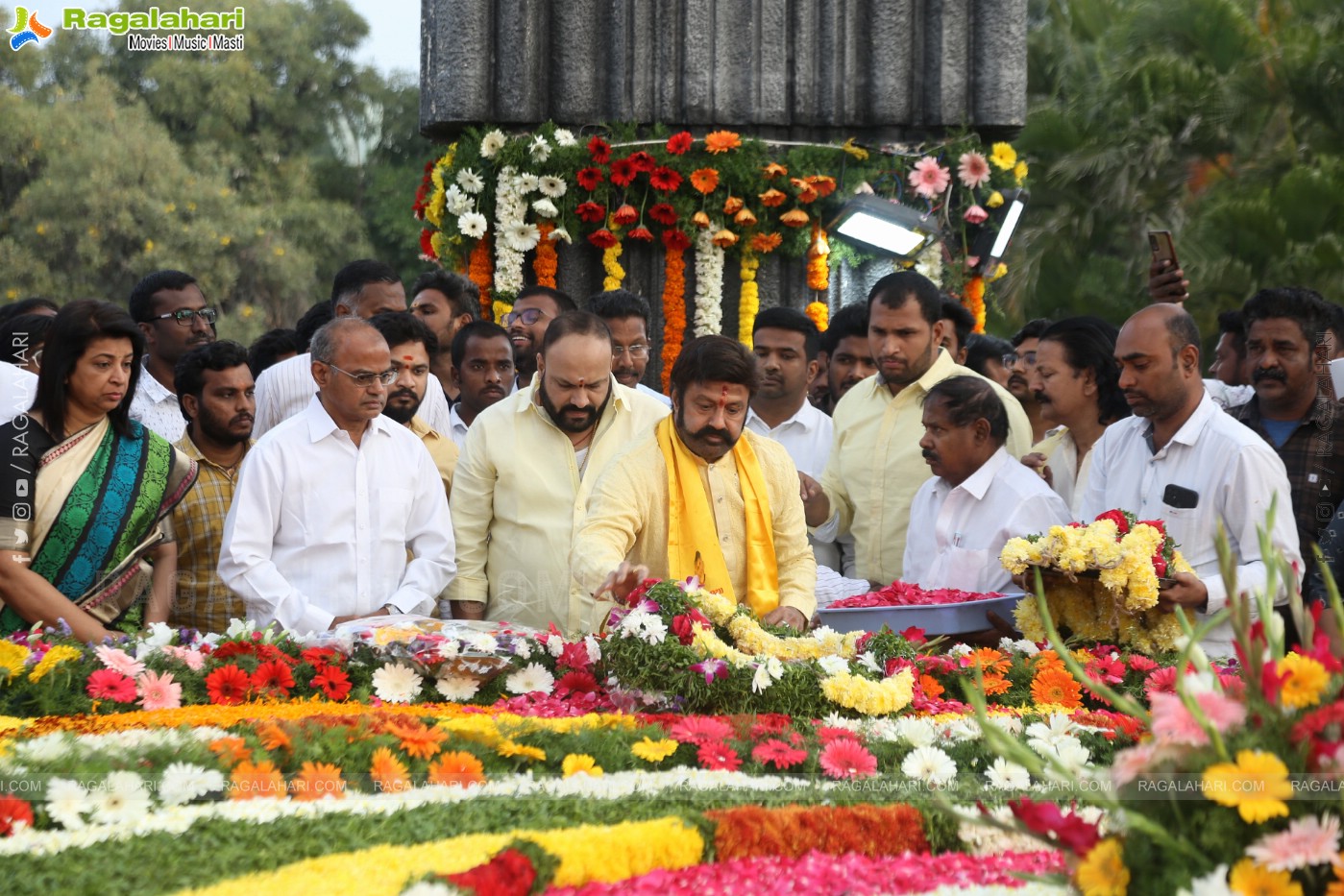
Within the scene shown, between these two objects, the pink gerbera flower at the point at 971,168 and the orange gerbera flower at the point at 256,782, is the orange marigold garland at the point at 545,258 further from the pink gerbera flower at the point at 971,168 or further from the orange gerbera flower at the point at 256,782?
the orange gerbera flower at the point at 256,782

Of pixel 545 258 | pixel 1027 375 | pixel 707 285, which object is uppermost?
pixel 545 258

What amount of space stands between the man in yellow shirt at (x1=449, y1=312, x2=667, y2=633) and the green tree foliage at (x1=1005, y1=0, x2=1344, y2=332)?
12.4m

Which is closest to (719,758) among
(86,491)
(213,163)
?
(86,491)

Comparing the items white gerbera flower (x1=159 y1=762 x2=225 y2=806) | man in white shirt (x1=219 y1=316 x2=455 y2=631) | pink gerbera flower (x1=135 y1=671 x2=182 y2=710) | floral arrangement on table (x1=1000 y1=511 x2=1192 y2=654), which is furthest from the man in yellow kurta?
white gerbera flower (x1=159 y1=762 x2=225 y2=806)

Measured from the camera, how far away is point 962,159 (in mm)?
8156

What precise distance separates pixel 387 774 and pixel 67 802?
2.15 feet

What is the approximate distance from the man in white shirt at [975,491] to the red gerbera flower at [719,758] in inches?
72.8

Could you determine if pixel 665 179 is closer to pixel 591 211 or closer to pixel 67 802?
pixel 591 211

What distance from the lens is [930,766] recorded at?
145 inches

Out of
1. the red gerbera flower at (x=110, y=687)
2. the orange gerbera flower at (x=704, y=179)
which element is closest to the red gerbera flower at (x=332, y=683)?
the red gerbera flower at (x=110, y=687)

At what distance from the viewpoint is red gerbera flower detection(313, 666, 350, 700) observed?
4.27 m

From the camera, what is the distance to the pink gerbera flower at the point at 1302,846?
1.96 m

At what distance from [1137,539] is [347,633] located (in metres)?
2.36

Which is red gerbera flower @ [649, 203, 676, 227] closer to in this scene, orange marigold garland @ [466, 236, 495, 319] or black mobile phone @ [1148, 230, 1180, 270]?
orange marigold garland @ [466, 236, 495, 319]
